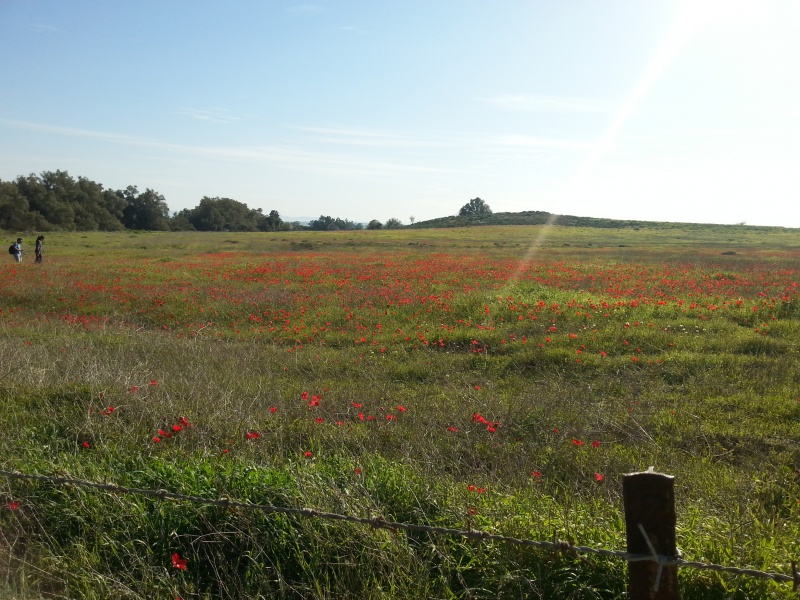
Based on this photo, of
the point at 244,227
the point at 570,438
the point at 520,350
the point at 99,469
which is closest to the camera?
the point at 99,469

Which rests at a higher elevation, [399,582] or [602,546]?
[602,546]

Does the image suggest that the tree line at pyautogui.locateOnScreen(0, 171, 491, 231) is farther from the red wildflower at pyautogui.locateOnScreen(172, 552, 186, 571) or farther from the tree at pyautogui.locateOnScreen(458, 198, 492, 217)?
the red wildflower at pyautogui.locateOnScreen(172, 552, 186, 571)

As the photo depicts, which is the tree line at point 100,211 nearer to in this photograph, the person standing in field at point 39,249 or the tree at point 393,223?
the tree at point 393,223

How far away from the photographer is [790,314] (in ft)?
41.1

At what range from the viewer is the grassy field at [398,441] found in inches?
132

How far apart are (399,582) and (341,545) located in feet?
1.37

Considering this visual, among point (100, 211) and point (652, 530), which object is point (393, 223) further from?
point (652, 530)

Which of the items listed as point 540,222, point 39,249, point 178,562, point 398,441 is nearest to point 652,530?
point 178,562

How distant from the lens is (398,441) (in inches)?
230

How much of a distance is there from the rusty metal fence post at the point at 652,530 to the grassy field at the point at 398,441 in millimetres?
826

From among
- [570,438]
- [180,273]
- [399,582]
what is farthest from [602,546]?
[180,273]

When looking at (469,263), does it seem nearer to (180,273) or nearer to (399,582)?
(180,273)

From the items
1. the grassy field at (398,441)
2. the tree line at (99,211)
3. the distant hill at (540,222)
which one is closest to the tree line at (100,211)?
the tree line at (99,211)

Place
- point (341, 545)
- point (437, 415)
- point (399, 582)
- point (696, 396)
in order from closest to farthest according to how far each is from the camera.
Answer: point (399, 582), point (341, 545), point (437, 415), point (696, 396)
